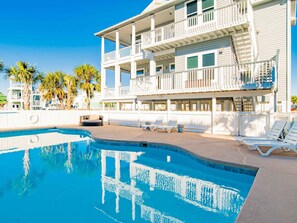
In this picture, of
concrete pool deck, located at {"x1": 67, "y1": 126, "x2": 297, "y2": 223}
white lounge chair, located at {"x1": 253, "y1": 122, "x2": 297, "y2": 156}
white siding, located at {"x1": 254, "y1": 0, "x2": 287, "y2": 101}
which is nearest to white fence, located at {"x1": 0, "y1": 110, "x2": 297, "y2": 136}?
white lounge chair, located at {"x1": 253, "y1": 122, "x2": 297, "y2": 156}

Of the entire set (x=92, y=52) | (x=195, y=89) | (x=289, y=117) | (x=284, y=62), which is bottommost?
(x=289, y=117)

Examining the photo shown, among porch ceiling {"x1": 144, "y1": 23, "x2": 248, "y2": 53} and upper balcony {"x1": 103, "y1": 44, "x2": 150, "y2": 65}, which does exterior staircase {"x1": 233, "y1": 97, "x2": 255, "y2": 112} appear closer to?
porch ceiling {"x1": 144, "y1": 23, "x2": 248, "y2": 53}

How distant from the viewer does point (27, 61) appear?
2322 cm

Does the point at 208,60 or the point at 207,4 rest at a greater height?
the point at 207,4

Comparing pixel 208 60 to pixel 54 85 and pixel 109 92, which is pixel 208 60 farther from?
pixel 54 85

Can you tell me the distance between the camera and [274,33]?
14.2 metres

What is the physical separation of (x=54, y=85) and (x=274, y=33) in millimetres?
29297

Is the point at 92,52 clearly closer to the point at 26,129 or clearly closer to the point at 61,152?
the point at 26,129

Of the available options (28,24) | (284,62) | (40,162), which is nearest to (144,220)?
(40,162)

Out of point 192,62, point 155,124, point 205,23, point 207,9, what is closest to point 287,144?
point 155,124

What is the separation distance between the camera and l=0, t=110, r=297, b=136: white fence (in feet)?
33.0

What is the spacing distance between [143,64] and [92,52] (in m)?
19.5

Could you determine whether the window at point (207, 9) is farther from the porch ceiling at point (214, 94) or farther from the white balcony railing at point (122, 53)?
the white balcony railing at point (122, 53)

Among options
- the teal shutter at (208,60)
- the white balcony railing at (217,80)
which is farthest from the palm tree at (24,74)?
the teal shutter at (208,60)
